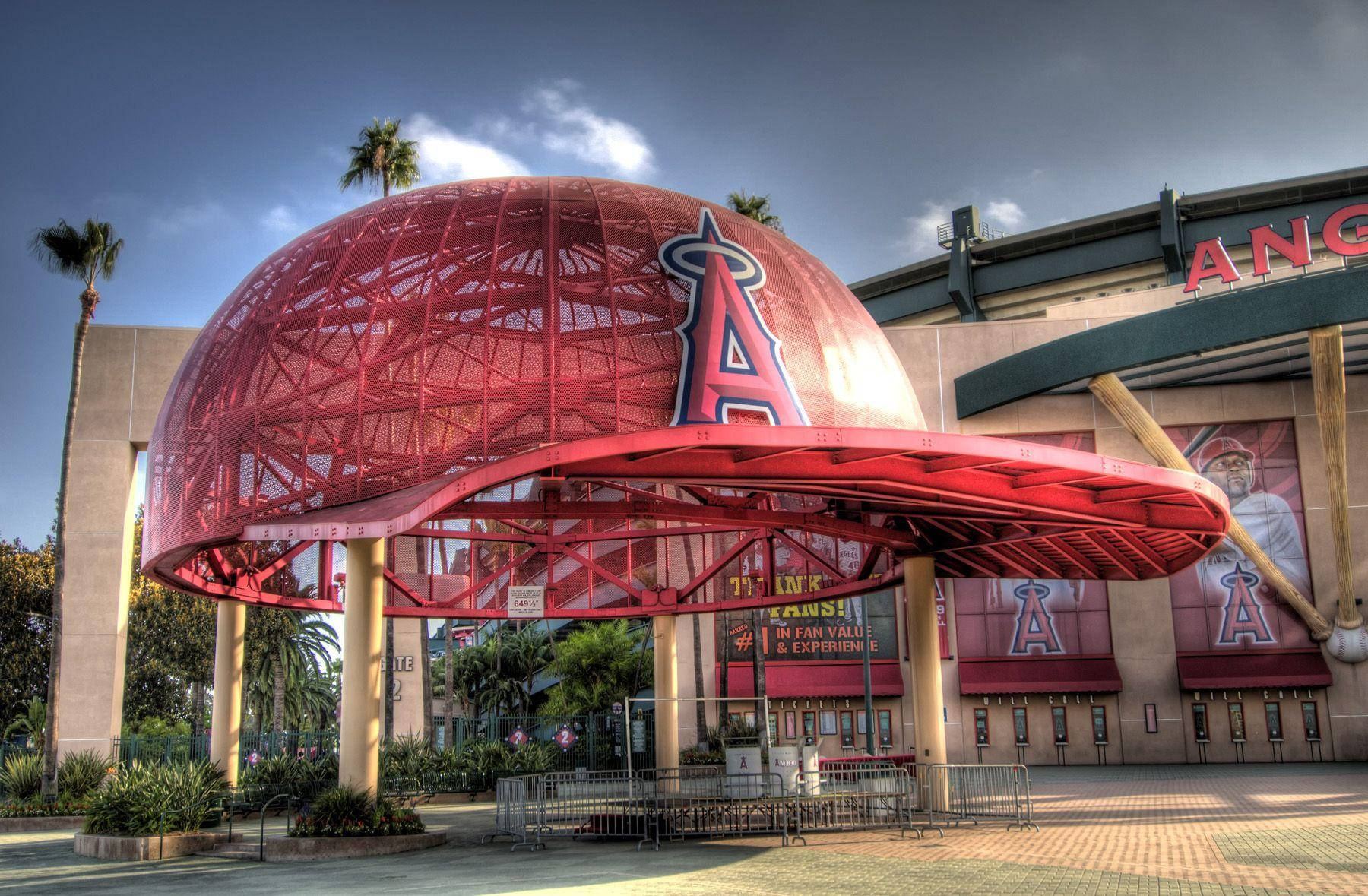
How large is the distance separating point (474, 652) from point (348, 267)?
48564 mm

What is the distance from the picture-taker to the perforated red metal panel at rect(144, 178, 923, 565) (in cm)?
2066

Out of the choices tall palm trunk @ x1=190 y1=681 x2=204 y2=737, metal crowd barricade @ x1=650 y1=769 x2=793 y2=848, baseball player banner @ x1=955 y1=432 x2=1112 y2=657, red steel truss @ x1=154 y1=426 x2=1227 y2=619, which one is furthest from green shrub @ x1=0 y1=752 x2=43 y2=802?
baseball player banner @ x1=955 y1=432 x2=1112 y2=657

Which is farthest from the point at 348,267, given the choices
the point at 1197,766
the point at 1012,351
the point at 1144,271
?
the point at 1144,271

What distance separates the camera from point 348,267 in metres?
22.8

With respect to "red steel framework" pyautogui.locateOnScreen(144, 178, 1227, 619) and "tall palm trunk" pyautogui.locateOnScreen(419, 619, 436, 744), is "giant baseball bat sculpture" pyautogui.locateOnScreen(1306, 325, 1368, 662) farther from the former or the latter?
"tall palm trunk" pyautogui.locateOnScreen(419, 619, 436, 744)

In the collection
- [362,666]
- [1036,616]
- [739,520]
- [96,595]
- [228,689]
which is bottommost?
[228,689]

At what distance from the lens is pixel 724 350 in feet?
69.2

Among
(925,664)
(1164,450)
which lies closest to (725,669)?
(1164,450)

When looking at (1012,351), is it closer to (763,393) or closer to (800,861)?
(763,393)

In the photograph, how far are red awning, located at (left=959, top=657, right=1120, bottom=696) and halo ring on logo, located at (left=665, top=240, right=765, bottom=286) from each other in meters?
21.9

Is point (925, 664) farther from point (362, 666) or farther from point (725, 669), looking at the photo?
point (725, 669)

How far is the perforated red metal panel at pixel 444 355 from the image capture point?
67.8 feet

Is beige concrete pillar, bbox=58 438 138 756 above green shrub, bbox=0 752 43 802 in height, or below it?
above

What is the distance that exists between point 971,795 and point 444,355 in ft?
43.1
